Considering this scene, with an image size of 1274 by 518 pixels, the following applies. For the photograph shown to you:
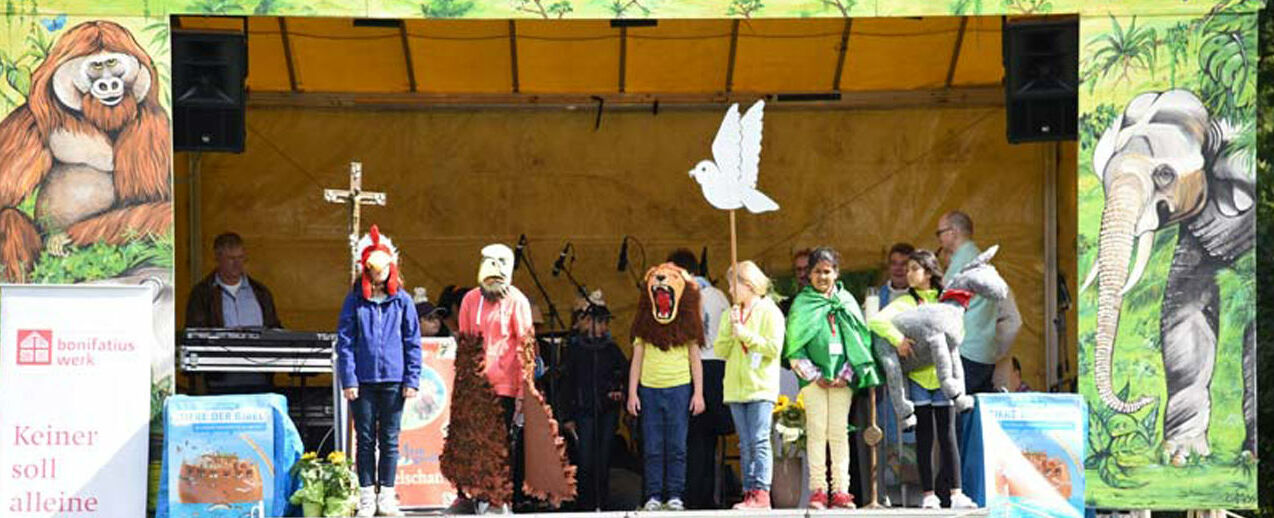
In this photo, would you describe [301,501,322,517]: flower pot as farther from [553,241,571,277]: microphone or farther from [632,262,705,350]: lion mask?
[553,241,571,277]: microphone

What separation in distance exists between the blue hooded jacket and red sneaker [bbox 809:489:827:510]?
2.15 metres

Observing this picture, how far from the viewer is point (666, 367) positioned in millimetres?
12242

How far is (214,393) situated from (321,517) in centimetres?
188

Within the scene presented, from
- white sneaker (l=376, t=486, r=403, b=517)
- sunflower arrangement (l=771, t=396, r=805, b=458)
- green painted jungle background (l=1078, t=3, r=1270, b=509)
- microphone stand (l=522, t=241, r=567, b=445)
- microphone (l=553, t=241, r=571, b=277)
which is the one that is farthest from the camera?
microphone (l=553, t=241, r=571, b=277)

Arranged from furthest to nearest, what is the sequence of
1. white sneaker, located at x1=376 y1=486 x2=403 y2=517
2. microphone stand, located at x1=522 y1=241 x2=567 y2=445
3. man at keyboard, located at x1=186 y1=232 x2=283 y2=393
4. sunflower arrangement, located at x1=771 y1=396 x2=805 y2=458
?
microphone stand, located at x1=522 y1=241 x2=567 y2=445
man at keyboard, located at x1=186 y1=232 x2=283 y2=393
sunflower arrangement, located at x1=771 y1=396 x2=805 y2=458
white sneaker, located at x1=376 y1=486 x2=403 y2=517

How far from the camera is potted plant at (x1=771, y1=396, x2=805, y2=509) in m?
12.4

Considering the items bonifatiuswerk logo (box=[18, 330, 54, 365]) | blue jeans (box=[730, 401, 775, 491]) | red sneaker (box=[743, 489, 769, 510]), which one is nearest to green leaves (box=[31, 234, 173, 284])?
bonifatiuswerk logo (box=[18, 330, 54, 365])

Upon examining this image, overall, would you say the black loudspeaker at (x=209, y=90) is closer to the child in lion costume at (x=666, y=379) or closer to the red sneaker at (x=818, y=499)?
the child in lion costume at (x=666, y=379)

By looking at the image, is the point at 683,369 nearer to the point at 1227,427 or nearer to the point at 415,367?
the point at 415,367

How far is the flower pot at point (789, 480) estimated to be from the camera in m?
12.4

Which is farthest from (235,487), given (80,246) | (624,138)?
(624,138)

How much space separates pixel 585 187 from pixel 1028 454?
4.41 meters

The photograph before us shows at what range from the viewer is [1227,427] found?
12633 mm

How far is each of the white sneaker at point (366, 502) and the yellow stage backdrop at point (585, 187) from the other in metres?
3.54
